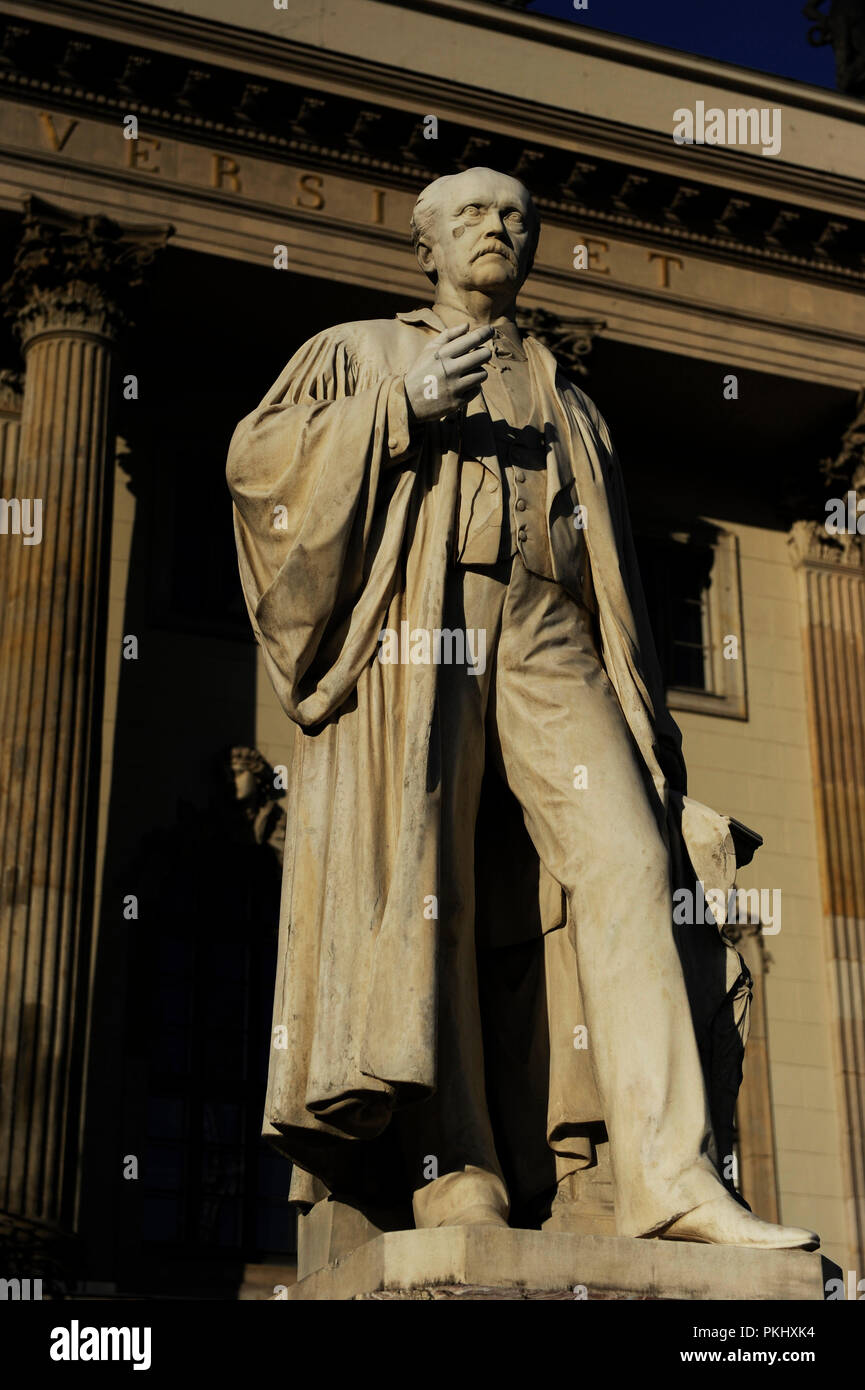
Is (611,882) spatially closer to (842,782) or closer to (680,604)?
(842,782)

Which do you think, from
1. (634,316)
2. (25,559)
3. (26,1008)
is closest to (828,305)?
(634,316)

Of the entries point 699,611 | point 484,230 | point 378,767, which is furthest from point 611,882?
point 699,611

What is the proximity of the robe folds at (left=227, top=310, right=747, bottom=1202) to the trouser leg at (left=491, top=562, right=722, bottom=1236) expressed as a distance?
0.25ft

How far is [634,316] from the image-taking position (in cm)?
1978

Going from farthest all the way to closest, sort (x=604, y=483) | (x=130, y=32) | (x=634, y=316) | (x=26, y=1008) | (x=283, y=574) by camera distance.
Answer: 1. (x=634, y=316)
2. (x=130, y=32)
3. (x=26, y=1008)
4. (x=604, y=483)
5. (x=283, y=574)

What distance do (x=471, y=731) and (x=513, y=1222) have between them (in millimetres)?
1049

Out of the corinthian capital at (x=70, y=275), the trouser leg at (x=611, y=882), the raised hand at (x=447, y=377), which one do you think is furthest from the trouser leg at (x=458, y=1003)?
the corinthian capital at (x=70, y=275)

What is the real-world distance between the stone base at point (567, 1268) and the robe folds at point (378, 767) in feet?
1.61

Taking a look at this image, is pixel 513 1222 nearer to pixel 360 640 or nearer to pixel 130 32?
pixel 360 640

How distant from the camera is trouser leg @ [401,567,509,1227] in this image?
464 cm

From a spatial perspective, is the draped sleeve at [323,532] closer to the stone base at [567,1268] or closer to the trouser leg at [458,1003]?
the trouser leg at [458,1003]

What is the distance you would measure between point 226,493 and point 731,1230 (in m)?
14.9

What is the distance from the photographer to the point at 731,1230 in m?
4.26

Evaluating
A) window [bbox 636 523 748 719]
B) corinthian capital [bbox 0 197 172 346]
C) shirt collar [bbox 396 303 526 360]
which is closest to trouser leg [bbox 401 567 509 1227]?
shirt collar [bbox 396 303 526 360]
